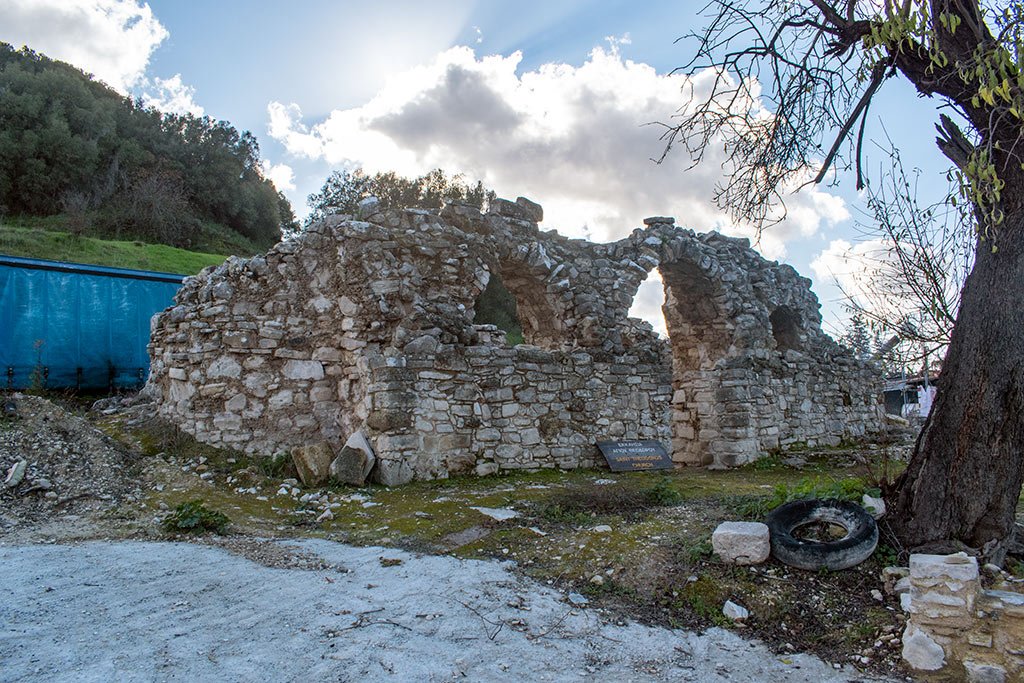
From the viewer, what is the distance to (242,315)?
8.11 meters

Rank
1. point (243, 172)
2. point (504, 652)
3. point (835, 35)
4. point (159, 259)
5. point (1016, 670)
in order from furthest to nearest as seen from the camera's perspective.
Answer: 1. point (243, 172)
2. point (159, 259)
3. point (835, 35)
4. point (504, 652)
5. point (1016, 670)

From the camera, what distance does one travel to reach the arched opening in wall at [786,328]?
12.8m

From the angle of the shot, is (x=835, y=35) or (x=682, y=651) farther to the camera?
(x=835, y=35)

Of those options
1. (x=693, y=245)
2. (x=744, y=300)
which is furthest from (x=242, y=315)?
(x=744, y=300)

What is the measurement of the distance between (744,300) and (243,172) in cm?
2729

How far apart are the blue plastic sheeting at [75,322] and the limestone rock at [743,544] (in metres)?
10.0

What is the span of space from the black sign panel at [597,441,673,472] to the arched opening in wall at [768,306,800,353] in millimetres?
4702

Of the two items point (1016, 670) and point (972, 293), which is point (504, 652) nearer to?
point (1016, 670)

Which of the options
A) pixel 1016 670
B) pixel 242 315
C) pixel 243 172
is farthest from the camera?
pixel 243 172

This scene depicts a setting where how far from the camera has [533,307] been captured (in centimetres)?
1032

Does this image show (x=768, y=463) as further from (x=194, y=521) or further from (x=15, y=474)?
(x=15, y=474)

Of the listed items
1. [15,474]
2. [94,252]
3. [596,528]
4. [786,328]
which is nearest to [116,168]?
[94,252]

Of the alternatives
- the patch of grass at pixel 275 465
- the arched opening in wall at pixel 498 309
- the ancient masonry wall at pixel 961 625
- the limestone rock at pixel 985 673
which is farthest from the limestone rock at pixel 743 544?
the arched opening in wall at pixel 498 309

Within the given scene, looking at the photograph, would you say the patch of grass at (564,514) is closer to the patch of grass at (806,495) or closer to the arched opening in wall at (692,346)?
the patch of grass at (806,495)
